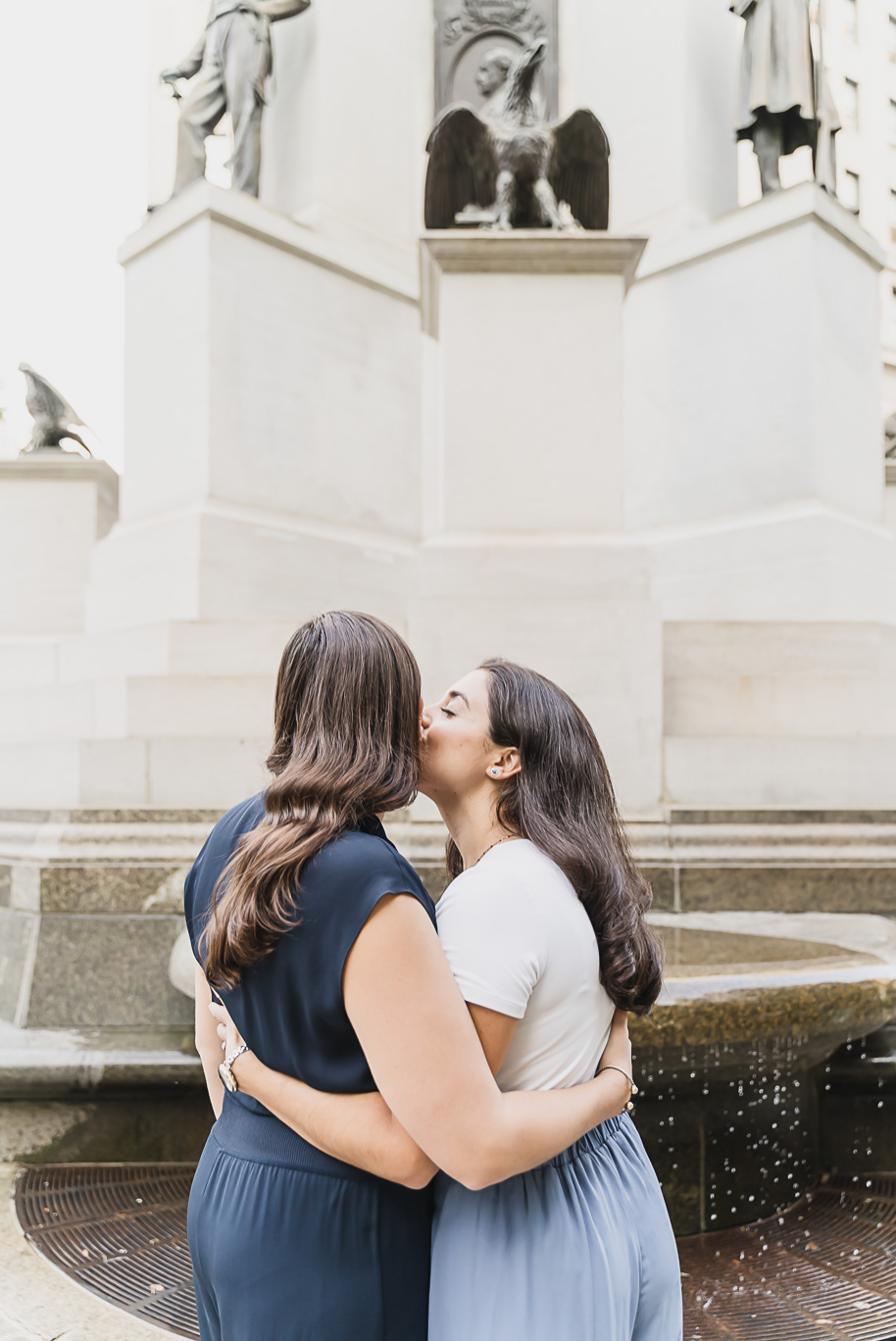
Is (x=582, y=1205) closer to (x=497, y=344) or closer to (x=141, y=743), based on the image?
(x=141, y=743)

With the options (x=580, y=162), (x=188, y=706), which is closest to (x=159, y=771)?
(x=188, y=706)

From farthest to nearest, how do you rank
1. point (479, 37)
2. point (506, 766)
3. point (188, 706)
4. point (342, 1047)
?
point (479, 37) < point (188, 706) < point (506, 766) < point (342, 1047)

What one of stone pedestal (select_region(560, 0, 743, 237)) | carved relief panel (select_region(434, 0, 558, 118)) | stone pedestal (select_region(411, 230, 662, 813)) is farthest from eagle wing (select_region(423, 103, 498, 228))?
carved relief panel (select_region(434, 0, 558, 118))

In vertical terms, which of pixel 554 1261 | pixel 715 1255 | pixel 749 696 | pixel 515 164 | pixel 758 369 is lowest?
pixel 715 1255

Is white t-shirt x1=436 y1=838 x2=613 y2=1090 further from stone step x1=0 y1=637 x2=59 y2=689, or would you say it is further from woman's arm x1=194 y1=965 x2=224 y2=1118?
stone step x1=0 y1=637 x2=59 y2=689

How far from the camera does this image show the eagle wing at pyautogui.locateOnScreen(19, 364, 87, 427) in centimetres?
1118

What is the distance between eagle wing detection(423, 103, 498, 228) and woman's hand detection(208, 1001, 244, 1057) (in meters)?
5.91

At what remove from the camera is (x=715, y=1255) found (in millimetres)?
3182

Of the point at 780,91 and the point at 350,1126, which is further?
the point at 780,91

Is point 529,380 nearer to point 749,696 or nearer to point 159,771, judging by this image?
point 749,696

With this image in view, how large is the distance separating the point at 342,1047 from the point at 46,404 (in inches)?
434

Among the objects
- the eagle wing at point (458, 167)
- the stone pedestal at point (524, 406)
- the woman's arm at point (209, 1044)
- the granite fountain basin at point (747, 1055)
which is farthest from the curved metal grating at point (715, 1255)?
the eagle wing at point (458, 167)

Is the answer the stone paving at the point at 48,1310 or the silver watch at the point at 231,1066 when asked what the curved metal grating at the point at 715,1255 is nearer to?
the stone paving at the point at 48,1310

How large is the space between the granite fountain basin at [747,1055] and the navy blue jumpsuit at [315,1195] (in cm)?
145
